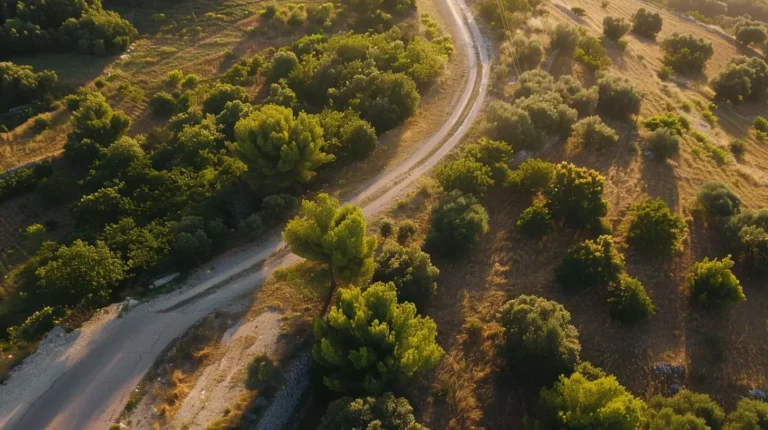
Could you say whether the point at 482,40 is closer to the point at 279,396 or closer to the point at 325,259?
the point at 325,259

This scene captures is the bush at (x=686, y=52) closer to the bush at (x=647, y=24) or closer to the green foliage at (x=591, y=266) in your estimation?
the bush at (x=647, y=24)

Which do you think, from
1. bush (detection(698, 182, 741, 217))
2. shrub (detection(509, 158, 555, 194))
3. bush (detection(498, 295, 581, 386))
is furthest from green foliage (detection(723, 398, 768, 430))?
shrub (detection(509, 158, 555, 194))

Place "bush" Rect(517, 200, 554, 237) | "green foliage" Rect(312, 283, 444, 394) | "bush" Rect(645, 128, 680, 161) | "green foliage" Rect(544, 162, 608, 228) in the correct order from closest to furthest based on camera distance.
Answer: "green foliage" Rect(312, 283, 444, 394) < "green foliage" Rect(544, 162, 608, 228) < "bush" Rect(517, 200, 554, 237) < "bush" Rect(645, 128, 680, 161)

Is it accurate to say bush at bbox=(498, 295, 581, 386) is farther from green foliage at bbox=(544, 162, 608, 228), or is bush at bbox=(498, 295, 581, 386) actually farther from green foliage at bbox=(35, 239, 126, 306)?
green foliage at bbox=(35, 239, 126, 306)

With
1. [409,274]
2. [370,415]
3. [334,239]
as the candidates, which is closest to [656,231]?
[409,274]

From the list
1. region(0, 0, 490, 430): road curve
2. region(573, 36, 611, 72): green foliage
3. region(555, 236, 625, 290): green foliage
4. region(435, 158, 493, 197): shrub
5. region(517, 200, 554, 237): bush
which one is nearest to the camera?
region(0, 0, 490, 430): road curve

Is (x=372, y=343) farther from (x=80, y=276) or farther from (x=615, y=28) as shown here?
(x=615, y=28)

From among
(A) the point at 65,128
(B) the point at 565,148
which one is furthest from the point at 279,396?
(A) the point at 65,128
